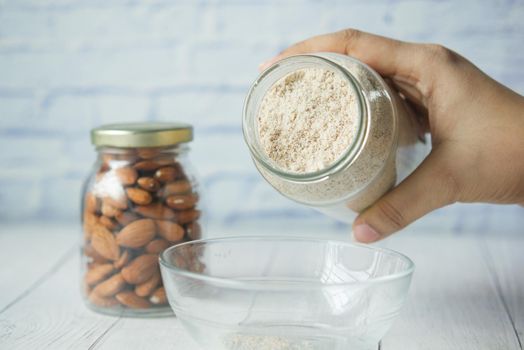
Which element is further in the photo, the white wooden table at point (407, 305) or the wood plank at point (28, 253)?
the wood plank at point (28, 253)

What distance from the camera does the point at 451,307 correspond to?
0.90 metres

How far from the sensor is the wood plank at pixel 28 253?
1.01 metres

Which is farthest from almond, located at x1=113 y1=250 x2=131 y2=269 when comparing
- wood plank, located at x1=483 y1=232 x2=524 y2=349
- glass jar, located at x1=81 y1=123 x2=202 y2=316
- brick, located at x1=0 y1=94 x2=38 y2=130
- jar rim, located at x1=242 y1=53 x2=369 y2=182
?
brick, located at x1=0 y1=94 x2=38 y2=130

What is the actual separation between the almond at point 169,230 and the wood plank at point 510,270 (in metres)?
0.41

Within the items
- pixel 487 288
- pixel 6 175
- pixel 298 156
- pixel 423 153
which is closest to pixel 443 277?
pixel 487 288

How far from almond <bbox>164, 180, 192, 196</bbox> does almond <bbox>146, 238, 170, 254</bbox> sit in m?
0.06

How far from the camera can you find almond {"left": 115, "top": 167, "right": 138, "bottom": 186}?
853 millimetres

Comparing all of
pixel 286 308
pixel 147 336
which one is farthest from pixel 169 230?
pixel 286 308

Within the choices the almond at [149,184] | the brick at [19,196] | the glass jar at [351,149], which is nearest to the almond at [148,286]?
the almond at [149,184]

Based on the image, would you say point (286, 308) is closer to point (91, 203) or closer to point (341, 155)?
point (341, 155)

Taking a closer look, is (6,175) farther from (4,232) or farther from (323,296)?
(323,296)

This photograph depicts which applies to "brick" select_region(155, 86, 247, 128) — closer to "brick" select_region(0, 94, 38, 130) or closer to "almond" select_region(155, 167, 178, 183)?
"brick" select_region(0, 94, 38, 130)

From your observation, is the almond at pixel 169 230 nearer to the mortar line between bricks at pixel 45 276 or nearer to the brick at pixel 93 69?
the mortar line between bricks at pixel 45 276

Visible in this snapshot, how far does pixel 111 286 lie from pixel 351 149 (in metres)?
0.37
